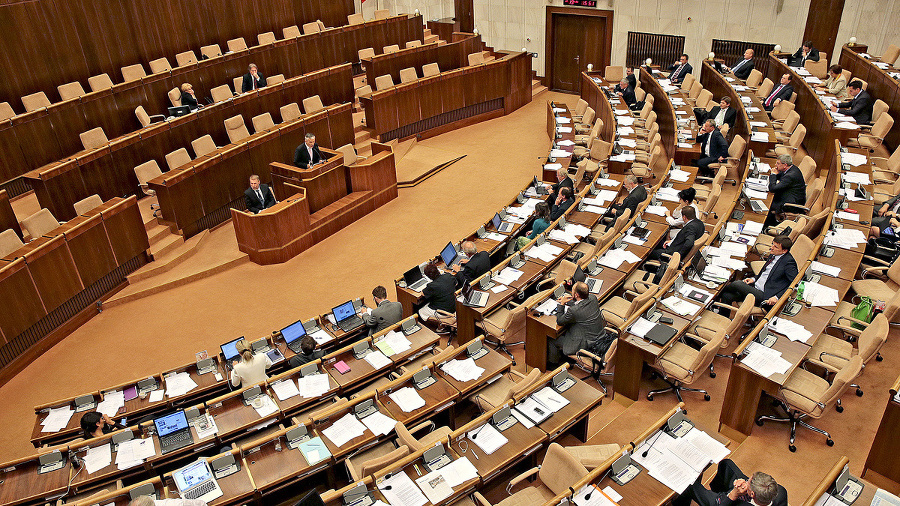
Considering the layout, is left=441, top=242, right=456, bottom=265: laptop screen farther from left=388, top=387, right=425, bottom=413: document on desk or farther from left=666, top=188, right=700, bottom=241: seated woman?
left=666, top=188, right=700, bottom=241: seated woman

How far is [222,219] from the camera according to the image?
10.8 metres

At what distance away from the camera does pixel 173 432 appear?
559 centimetres

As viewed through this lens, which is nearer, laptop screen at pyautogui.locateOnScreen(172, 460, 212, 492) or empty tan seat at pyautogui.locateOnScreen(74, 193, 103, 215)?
laptop screen at pyautogui.locateOnScreen(172, 460, 212, 492)

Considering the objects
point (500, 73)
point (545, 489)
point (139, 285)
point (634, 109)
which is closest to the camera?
point (545, 489)

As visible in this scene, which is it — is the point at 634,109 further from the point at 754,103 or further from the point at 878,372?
the point at 878,372

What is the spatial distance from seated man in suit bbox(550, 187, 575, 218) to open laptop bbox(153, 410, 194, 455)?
576 centimetres

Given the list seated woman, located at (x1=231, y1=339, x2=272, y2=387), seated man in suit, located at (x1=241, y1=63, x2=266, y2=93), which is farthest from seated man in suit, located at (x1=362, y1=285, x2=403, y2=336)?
seated man in suit, located at (x1=241, y1=63, x2=266, y2=93)

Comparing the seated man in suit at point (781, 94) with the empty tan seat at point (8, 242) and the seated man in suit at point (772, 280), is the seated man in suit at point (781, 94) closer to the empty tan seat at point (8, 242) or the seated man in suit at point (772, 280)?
the seated man in suit at point (772, 280)

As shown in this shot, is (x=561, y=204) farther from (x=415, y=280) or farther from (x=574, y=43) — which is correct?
(x=574, y=43)

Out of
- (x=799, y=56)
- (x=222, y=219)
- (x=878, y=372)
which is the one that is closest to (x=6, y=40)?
(x=222, y=219)

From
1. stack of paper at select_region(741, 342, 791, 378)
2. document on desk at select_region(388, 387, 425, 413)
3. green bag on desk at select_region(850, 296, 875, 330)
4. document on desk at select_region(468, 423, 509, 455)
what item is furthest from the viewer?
green bag on desk at select_region(850, 296, 875, 330)

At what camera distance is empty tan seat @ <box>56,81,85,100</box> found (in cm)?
1071

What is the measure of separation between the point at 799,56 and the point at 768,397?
1069 centimetres

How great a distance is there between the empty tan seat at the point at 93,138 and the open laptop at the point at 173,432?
20.1ft
